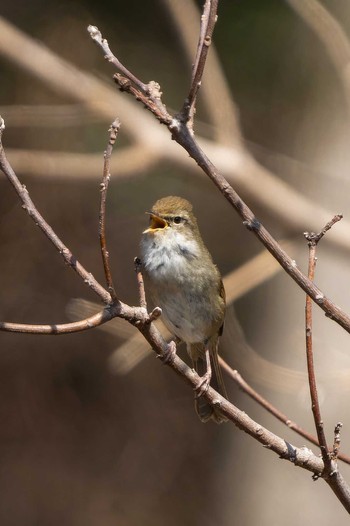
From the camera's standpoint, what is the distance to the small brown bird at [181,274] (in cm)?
287

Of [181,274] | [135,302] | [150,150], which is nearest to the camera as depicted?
[181,274]

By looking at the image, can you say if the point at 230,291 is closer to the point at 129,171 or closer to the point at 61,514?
the point at 129,171

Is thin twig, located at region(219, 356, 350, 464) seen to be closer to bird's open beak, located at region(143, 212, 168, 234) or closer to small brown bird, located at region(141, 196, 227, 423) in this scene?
small brown bird, located at region(141, 196, 227, 423)

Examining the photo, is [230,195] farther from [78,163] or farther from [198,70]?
[78,163]

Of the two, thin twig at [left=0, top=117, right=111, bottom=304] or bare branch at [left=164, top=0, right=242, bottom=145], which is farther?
bare branch at [left=164, top=0, right=242, bottom=145]

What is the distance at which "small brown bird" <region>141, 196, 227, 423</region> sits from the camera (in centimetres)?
287

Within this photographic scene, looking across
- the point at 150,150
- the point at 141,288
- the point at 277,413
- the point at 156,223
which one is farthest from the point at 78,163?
the point at 141,288

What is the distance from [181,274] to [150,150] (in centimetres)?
124

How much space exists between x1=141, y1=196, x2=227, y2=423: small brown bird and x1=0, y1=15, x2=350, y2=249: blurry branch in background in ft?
3.53

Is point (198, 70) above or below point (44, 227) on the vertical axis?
above

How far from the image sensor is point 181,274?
2.92 meters

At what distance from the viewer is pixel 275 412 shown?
210 cm

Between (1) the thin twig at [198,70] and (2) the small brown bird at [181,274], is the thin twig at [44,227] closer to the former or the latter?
(1) the thin twig at [198,70]

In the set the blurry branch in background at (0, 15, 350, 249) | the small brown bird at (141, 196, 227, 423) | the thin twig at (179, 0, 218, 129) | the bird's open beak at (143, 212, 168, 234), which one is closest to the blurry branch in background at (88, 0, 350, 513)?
the thin twig at (179, 0, 218, 129)
